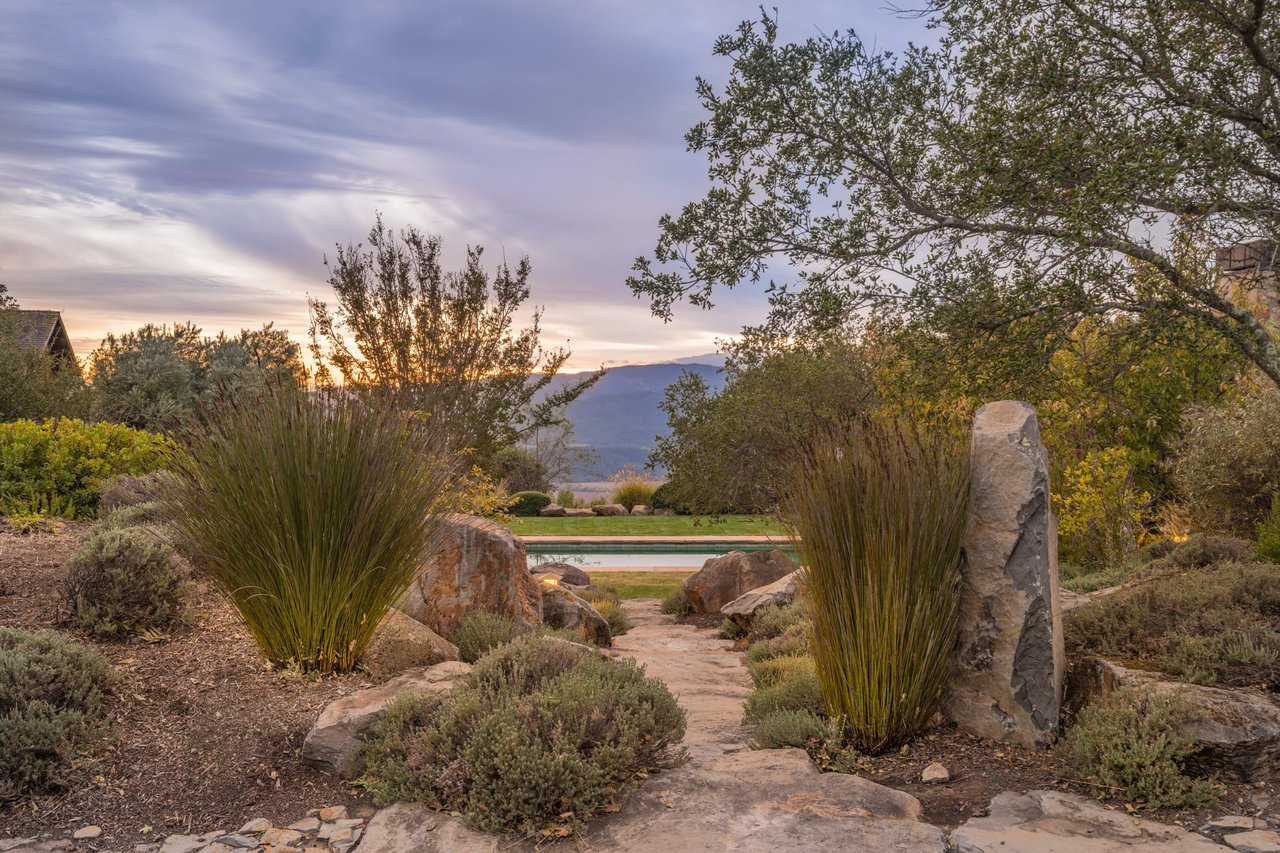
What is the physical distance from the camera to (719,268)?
6.63 meters

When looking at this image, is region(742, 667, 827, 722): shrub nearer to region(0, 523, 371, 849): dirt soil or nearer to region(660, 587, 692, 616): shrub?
region(0, 523, 371, 849): dirt soil

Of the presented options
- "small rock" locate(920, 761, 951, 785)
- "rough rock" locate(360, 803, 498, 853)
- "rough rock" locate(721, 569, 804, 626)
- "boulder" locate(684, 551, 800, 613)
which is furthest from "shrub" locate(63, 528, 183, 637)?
"boulder" locate(684, 551, 800, 613)

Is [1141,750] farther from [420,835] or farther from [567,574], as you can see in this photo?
[567,574]

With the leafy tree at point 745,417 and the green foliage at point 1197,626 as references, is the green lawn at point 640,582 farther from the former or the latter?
the green foliage at point 1197,626

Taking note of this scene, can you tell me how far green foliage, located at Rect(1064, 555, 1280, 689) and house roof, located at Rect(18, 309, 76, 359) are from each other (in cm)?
2722

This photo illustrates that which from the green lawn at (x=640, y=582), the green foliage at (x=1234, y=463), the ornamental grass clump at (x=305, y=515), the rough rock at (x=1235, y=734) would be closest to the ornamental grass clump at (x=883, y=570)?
the rough rock at (x=1235, y=734)

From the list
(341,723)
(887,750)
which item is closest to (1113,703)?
(887,750)

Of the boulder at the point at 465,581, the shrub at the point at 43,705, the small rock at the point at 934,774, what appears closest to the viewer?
the shrub at the point at 43,705

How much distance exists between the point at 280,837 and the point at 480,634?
2582 millimetres

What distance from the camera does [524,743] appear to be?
12.1 ft

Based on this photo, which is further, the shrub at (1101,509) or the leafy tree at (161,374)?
the leafy tree at (161,374)

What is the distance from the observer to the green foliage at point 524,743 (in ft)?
11.6

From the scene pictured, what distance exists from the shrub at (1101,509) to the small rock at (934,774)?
578 cm

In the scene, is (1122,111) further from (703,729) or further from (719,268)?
(703,729)
